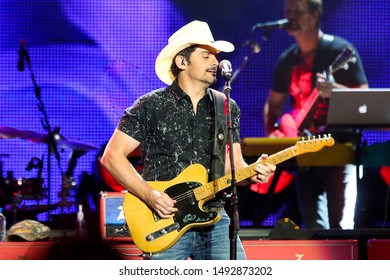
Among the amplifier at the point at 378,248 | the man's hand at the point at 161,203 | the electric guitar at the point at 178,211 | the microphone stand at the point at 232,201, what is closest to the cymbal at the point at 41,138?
the amplifier at the point at 378,248

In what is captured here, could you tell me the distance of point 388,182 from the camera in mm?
8672

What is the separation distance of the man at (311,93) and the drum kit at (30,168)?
7.03 ft

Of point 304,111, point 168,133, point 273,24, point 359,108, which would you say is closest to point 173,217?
point 168,133

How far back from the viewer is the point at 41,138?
8.56 meters

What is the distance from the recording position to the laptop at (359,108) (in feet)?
24.9

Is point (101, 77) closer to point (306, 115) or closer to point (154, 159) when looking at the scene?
point (306, 115)

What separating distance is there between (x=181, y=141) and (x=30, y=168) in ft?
14.4

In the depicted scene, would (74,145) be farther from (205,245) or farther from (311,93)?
(205,245)

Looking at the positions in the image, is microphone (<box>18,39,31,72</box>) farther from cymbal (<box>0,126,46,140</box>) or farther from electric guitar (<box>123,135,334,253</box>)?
electric guitar (<box>123,135,334,253</box>)

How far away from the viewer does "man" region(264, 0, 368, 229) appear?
853 centimetres

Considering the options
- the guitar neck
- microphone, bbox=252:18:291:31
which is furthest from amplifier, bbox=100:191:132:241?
microphone, bbox=252:18:291:31

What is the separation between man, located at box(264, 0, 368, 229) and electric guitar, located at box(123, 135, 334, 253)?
3.81 m

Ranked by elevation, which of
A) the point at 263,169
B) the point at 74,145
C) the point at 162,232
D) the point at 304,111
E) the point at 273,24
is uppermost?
the point at 273,24
